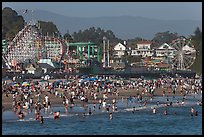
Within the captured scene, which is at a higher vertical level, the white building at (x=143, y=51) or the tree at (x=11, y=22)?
the tree at (x=11, y=22)

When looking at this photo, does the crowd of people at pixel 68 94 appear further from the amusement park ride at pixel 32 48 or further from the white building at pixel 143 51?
the white building at pixel 143 51

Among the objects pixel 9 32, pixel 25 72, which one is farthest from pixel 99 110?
pixel 9 32

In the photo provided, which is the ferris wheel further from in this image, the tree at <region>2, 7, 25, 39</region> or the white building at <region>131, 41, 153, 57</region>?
the tree at <region>2, 7, 25, 39</region>

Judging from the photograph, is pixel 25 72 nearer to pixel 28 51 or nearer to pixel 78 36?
pixel 28 51

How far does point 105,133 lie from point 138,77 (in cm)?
6184

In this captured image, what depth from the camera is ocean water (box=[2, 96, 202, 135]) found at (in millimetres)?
30578

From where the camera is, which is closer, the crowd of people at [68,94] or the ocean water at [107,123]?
the ocean water at [107,123]

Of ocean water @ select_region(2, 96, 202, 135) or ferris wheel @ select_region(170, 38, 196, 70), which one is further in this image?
ferris wheel @ select_region(170, 38, 196, 70)

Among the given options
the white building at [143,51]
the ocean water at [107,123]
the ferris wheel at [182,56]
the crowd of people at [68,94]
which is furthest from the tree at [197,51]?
the ocean water at [107,123]

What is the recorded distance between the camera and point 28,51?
109 m

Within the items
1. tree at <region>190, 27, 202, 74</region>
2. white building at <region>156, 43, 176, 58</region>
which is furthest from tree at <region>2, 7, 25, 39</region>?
tree at <region>190, 27, 202, 74</region>

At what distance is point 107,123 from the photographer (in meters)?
34.3

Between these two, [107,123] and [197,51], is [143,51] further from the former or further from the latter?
[107,123]

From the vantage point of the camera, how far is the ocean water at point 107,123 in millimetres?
30578
